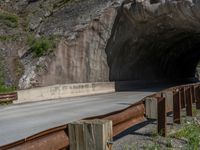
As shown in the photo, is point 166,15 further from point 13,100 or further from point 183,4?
point 13,100

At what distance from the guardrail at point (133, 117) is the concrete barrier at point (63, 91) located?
10.8 metres

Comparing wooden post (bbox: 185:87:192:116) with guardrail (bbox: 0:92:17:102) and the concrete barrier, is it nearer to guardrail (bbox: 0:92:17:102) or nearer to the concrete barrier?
guardrail (bbox: 0:92:17:102)

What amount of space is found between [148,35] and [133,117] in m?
21.7

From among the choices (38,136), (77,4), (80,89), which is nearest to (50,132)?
(38,136)

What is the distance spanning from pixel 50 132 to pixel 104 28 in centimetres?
2348

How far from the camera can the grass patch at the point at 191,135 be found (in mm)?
6832

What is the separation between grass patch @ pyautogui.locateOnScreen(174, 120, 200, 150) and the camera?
6832 mm

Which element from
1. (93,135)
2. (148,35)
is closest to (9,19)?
(148,35)

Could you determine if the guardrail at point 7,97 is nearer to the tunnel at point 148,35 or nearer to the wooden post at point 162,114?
the tunnel at point 148,35

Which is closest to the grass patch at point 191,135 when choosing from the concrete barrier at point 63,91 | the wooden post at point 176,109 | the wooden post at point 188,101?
the wooden post at point 176,109

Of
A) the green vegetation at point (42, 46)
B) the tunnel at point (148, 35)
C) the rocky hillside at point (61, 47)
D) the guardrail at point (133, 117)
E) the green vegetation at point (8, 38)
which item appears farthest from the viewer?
the green vegetation at point (8, 38)

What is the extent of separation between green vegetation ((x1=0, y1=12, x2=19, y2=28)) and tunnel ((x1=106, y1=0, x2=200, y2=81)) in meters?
8.41

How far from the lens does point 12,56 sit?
88.5 feet

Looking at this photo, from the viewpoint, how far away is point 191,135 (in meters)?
7.72
